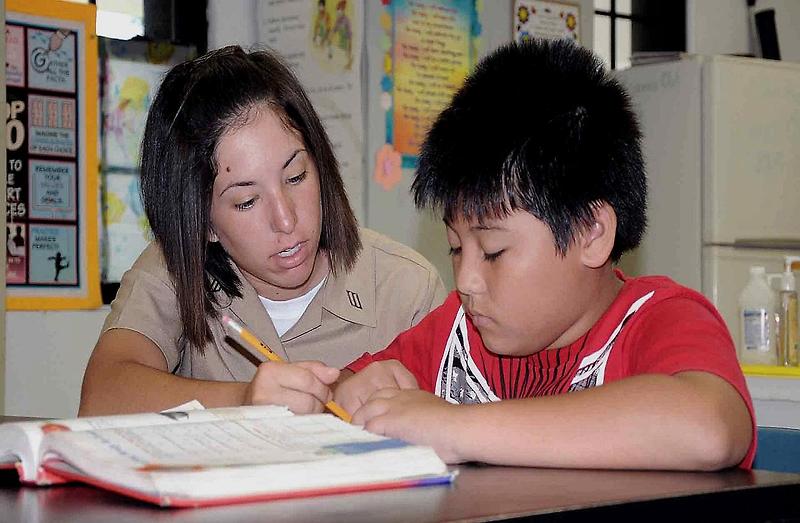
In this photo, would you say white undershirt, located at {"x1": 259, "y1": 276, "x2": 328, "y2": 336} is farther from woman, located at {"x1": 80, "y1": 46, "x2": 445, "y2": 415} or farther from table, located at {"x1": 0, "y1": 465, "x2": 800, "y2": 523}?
table, located at {"x1": 0, "y1": 465, "x2": 800, "y2": 523}

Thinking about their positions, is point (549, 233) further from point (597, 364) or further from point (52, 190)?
point (52, 190)

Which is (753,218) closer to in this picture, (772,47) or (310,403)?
(772,47)

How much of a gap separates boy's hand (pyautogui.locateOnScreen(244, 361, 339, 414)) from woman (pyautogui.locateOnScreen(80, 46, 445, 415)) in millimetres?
214

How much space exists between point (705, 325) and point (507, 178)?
9.8 inches

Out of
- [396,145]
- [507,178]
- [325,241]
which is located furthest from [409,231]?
[507,178]

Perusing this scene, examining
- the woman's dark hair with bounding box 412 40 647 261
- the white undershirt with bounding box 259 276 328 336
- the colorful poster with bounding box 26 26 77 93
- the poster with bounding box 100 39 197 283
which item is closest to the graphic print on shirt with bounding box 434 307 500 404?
the woman's dark hair with bounding box 412 40 647 261

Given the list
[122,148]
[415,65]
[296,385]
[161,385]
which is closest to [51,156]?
[122,148]

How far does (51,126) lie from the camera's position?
9.12 feet

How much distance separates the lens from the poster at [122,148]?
9.40 ft

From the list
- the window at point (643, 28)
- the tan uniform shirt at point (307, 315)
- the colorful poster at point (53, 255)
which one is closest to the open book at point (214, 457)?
the tan uniform shirt at point (307, 315)

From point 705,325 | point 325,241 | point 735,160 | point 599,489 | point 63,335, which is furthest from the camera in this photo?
point 735,160

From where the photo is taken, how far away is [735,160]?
3.78m

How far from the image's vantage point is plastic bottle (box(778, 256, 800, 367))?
9.41 ft

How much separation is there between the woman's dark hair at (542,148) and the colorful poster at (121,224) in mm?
1847
